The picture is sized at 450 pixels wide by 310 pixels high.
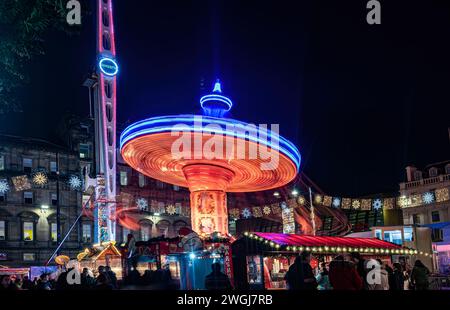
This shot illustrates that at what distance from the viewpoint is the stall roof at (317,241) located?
21031 millimetres

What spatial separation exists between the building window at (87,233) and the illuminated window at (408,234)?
1229 inches

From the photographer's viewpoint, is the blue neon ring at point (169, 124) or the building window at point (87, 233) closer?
the blue neon ring at point (169, 124)

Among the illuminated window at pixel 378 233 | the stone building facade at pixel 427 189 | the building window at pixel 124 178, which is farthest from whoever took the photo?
the building window at pixel 124 178

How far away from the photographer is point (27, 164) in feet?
158

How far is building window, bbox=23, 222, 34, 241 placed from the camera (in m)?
46.3

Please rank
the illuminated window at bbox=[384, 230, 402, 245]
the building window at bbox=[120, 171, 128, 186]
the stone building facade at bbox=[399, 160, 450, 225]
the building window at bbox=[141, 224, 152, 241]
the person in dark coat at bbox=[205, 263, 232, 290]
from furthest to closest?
1. the building window at bbox=[120, 171, 128, 186]
2. the building window at bbox=[141, 224, 152, 241]
3. the stone building facade at bbox=[399, 160, 450, 225]
4. the illuminated window at bbox=[384, 230, 402, 245]
5. the person in dark coat at bbox=[205, 263, 232, 290]

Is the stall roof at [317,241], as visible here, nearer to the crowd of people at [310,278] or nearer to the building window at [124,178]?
the crowd of people at [310,278]

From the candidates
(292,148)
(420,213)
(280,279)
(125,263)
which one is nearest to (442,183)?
(420,213)

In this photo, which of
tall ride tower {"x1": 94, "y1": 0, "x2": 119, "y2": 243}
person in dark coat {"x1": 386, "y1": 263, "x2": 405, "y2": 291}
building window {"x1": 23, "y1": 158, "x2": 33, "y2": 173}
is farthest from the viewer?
building window {"x1": 23, "y1": 158, "x2": 33, "y2": 173}

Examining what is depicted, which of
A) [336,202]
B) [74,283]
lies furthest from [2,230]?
[74,283]

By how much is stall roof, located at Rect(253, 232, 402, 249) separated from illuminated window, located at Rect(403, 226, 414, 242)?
8.62 metres

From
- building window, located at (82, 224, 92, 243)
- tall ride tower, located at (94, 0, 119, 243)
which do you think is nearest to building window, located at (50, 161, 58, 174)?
building window, located at (82, 224, 92, 243)

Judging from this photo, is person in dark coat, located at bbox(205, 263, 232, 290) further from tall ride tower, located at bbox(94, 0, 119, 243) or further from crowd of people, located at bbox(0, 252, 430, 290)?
tall ride tower, located at bbox(94, 0, 119, 243)

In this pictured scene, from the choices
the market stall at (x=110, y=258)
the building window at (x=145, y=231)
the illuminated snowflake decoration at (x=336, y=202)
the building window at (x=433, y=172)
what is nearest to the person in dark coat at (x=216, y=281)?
the market stall at (x=110, y=258)
